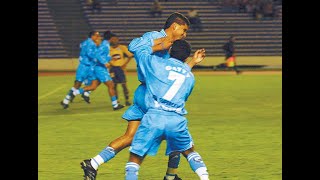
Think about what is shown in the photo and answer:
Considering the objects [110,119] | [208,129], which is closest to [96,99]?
[110,119]

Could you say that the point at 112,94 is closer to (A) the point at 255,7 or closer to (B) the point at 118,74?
(B) the point at 118,74

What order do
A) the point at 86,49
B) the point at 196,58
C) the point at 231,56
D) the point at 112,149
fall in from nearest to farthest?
1. the point at 196,58
2. the point at 112,149
3. the point at 86,49
4. the point at 231,56

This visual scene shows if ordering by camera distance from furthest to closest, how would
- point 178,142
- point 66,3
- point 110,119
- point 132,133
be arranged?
point 66,3 → point 110,119 → point 132,133 → point 178,142

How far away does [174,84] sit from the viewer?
8141mm

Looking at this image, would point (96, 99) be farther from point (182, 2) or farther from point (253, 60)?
point (182, 2)

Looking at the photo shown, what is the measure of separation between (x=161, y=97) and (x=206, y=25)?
38642mm

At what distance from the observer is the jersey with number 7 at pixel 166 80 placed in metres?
8.14

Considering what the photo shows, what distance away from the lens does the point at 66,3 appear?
4753cm

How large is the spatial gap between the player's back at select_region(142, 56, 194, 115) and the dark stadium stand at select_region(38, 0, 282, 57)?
3623cm

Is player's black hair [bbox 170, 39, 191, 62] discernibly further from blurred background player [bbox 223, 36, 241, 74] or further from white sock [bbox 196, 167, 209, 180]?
blurred background player [bbox 223, 36, 241, 74]

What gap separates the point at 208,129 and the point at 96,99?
7851 mm

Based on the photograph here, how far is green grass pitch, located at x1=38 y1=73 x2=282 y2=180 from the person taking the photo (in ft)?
36.2

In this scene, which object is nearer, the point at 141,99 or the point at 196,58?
the point at 196,58

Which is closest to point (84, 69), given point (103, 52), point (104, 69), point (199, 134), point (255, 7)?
point (104, 69)
